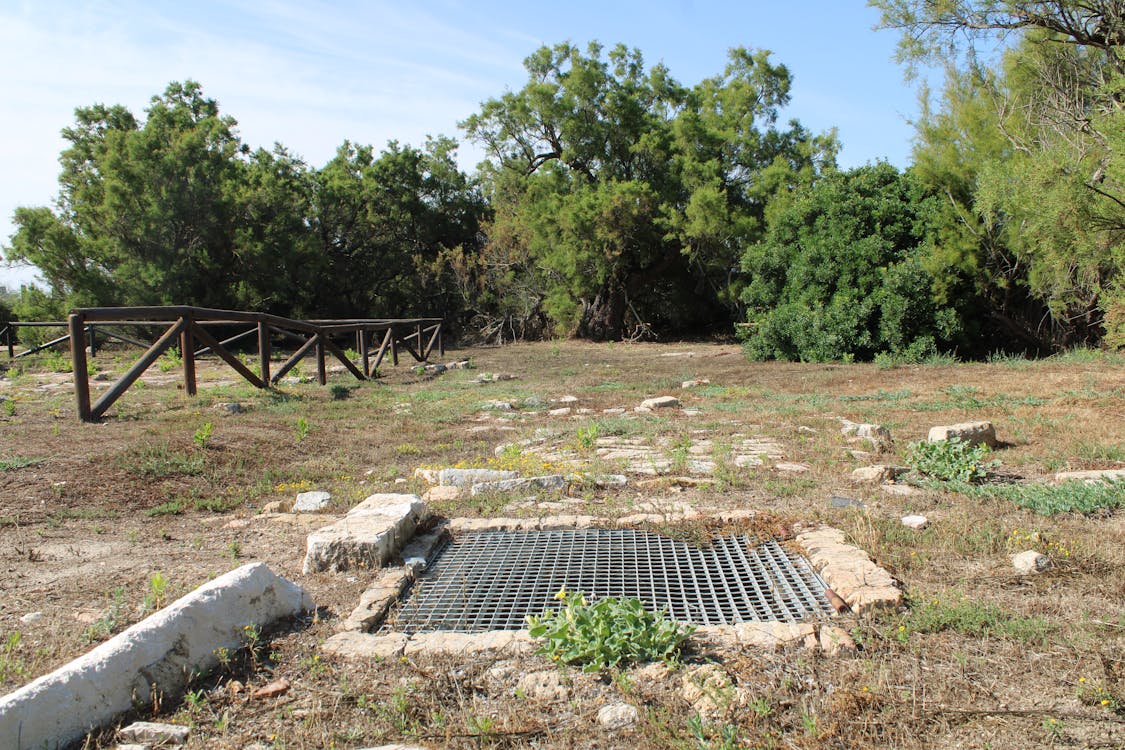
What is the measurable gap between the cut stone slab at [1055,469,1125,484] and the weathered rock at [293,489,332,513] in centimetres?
480

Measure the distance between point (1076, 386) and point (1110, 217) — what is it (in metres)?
2.36

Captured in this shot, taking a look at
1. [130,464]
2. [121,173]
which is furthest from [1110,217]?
[121,173]

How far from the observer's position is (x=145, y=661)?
2525 millimetres

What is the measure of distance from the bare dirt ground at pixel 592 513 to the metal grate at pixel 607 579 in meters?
0.35

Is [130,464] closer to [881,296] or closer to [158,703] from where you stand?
[158,703]

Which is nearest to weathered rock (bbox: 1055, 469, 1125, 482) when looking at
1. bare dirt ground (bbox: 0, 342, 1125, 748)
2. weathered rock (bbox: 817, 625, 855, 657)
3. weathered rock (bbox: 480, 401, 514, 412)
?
bare dirt ground (bbox: 0, 342, 1125, 748)

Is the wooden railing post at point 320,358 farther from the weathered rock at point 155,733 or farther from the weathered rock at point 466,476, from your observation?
the weathered rock at point 155,733

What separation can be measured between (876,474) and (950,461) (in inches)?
21.0

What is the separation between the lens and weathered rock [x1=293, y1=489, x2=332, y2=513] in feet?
15.8

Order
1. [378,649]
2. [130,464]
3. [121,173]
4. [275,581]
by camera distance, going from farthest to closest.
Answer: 1. [121,173]
2. [130,464]
3. [275,581]
4. [378,649]

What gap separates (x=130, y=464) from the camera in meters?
5.52

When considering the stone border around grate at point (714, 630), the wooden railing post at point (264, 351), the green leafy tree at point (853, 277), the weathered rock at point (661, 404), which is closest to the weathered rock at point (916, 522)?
the stone border around grate at point (714, 630)

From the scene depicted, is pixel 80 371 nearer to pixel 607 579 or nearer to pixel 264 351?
pixel 264 351

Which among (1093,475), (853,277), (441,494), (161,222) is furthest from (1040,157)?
(161,222)
